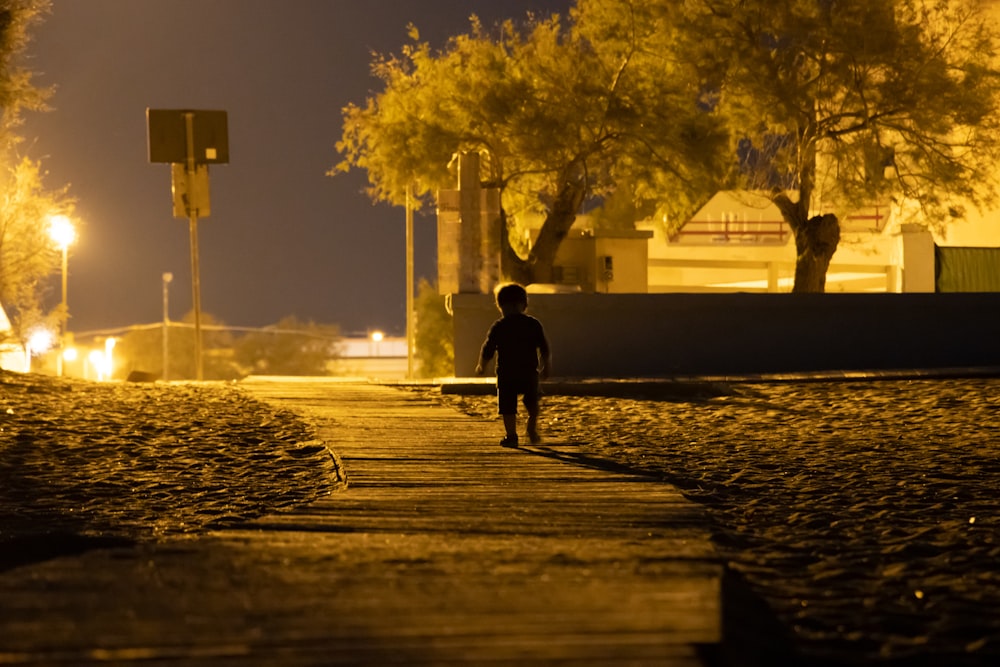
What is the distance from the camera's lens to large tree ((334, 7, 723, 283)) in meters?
23.5

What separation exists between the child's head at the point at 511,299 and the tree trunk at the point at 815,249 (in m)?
12.9

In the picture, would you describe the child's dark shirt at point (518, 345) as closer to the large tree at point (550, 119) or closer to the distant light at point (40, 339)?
the distant light at point (40, 339)

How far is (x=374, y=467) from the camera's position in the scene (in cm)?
877

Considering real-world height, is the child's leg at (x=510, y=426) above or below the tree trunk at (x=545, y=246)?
below

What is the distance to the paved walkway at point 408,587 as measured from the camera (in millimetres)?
4223

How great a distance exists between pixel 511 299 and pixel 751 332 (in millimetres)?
8254

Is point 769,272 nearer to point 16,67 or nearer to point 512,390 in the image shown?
point 16,67

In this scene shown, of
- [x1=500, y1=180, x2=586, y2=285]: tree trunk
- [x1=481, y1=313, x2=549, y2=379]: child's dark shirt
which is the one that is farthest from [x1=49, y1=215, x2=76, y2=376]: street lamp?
[x1=481, y1=313, x2=549, y2=379]: child's dark shirt

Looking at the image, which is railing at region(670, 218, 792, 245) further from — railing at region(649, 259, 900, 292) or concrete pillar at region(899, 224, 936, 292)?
concrete pillar at region(899, 224, 936, 292)

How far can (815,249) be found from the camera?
73.9 feet

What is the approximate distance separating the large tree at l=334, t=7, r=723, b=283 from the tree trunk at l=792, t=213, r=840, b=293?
8.83 feet

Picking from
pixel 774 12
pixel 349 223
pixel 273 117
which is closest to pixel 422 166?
pixel 774 12

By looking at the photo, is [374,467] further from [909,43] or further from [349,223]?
[349,223]

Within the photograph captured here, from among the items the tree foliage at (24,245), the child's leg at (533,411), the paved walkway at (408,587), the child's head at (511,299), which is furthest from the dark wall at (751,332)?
the paved walkway at (408,587)
